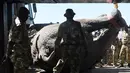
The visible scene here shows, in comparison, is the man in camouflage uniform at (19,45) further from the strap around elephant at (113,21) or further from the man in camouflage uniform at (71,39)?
the strap around elephant at (113,21)

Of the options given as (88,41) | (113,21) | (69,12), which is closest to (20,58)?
(69,12)

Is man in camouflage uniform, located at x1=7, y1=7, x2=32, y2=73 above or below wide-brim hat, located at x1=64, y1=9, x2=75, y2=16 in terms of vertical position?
below

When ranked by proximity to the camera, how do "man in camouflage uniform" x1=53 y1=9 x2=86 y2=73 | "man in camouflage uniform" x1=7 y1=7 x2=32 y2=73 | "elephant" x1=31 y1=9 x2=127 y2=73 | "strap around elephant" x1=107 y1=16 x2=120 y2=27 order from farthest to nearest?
"elephant" x1=31 y1=9 x2=127 y2=73 < "strap around elephant" x1=107 y1=16 x2=120 y2=27 < "man in camouflage uniform" x1=53 y1=9 x2=86 y2=73 < "man in camouflage uniform" x1=7 y1=7 x2=32 y2=73

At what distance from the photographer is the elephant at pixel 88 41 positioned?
10.8 meters

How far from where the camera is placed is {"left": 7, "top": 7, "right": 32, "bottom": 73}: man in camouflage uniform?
310 inches

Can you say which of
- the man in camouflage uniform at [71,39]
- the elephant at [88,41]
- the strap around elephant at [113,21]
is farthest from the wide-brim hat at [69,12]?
the strap around elephant at [113,21]

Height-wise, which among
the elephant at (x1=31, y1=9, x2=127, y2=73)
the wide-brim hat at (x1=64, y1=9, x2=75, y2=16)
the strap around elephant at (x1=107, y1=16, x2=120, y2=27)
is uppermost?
the wide-brim hat at (x1=64, y1=9, x2=75, y2=16)

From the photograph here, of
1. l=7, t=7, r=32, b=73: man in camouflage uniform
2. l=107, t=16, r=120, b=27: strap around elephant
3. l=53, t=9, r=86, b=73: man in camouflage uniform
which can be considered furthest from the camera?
l=107, t=16, r=120, b=27: strap around elephant

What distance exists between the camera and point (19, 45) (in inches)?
311

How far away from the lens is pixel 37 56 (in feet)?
36.5

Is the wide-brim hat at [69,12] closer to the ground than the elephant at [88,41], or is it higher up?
higher up

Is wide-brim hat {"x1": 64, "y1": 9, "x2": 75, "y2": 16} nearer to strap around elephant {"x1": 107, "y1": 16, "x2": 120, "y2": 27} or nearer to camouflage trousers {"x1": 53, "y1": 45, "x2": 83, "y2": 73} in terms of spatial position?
camouflage trousers {"x1": 53, "y1": 45, "x2": 83, "y2": 73}

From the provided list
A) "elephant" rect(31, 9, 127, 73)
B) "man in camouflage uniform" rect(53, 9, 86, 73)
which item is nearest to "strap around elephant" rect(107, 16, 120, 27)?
"elephant" rect(31, 9, 127, 73)

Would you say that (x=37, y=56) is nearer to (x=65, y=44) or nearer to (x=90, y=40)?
(x=90, y=40)
